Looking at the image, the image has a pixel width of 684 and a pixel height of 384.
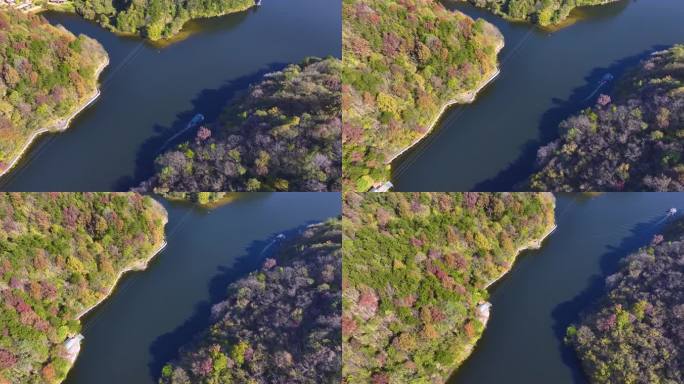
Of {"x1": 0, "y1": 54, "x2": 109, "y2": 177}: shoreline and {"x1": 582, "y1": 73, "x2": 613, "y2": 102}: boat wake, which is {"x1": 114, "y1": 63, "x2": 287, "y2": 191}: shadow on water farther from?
{"x1": 582, "y1": 73, "x2": 613, "y2": 102}: boat wake

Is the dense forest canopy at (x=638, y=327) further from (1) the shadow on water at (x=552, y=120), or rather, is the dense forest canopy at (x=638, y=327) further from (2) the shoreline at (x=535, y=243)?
(1) the shadow on water at (x=552, y=120)

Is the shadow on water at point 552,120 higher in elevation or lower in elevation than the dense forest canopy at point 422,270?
higher

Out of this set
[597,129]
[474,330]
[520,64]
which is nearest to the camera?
[474,330]

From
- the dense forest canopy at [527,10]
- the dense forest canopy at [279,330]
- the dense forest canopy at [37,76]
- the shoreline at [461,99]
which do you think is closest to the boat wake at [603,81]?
the dense forest canopy at [527,10]

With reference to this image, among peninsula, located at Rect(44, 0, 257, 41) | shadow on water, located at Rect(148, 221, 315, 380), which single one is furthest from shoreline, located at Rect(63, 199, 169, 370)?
peninsula, located at Rect(44, 0, 257, 41)

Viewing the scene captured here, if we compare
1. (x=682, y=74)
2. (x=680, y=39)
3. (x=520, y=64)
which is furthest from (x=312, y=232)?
(x=680, y=39)

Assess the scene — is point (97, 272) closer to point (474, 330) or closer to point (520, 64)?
point (474, 330)
